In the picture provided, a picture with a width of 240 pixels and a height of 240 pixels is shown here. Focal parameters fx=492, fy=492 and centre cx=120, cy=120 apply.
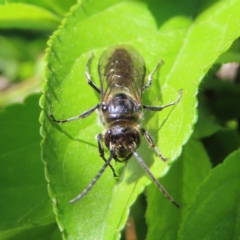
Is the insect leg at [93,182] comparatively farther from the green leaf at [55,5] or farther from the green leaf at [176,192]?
the green leaf at [55,5]

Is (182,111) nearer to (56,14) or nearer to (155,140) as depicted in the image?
(155,140)

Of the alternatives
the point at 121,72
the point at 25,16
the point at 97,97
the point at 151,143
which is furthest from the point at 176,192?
the point at 25,16

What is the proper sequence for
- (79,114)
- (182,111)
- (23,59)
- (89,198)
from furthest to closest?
(23,59)
(79,114)
(182,111)
(89,198)

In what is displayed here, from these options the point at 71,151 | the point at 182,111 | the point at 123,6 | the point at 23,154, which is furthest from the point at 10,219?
the point at 123,6

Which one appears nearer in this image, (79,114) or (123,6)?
(79,114)

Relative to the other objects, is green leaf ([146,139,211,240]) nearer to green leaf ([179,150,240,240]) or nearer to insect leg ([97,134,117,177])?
green leaf ([179,150,240,240])

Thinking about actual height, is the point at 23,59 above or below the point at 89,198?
below

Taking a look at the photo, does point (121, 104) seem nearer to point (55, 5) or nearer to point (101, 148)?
point (101, 148)
